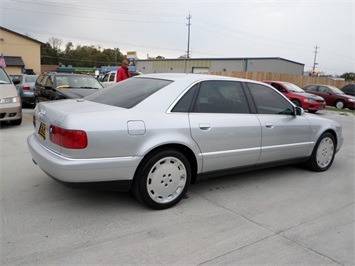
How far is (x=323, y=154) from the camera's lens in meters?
5.41

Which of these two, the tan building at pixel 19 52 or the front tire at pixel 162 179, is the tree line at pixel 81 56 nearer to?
the tan building at pixel 19 52

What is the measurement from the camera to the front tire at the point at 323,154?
5273mm

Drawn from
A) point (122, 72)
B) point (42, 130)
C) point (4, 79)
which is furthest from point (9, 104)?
point (42, 130)

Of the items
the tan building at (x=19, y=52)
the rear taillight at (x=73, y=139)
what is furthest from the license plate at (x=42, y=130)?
the tan building at (x=19, y=52)

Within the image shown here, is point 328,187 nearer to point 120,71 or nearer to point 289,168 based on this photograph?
point 289,168

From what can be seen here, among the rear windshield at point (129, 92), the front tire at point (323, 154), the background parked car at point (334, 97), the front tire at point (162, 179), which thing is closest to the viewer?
the front tire at point (162, 179)

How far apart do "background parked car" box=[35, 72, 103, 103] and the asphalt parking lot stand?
4641mm

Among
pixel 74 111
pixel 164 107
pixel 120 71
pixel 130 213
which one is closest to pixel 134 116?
pixel 164 107

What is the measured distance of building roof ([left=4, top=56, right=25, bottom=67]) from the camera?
1443 inches

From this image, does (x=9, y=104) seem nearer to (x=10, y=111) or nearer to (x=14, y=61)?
(x=10, y=111)

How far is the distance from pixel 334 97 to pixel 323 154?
16.2 meters

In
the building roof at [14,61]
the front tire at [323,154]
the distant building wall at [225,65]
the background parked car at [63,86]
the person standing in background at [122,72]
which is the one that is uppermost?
the distant building wall at [225,65]

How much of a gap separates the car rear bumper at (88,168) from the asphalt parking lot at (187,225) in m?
0.47

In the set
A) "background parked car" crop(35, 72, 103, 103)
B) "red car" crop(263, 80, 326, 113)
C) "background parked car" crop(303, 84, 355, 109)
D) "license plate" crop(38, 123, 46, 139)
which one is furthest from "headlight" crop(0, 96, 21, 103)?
"background parked car" crop(303, 84, 355, 109)
